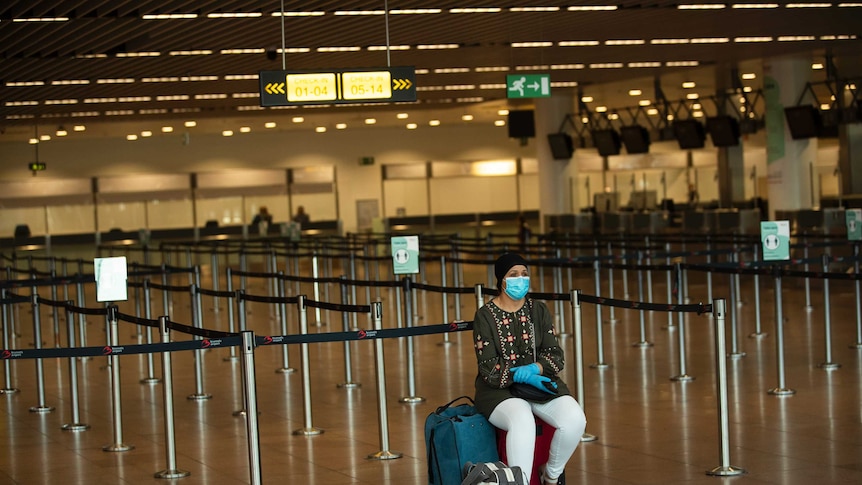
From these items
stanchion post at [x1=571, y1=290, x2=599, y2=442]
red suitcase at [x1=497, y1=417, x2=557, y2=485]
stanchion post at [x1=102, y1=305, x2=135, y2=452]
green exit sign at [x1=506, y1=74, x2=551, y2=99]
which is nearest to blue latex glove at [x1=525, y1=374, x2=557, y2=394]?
red suitcase at [x1=497, y1=417, x2=557, y2=485]

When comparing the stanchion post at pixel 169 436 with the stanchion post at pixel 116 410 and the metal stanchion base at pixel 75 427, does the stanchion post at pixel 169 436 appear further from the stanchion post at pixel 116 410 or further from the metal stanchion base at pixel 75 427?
the metal stanchion base at pixel 75 427

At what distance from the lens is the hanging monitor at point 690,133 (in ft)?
89.0

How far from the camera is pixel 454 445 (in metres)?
6.45

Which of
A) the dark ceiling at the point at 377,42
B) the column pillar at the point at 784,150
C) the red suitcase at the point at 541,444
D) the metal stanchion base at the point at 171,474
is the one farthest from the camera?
the column pillar at the point at 784,150

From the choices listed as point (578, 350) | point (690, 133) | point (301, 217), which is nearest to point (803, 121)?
point (690, 133)

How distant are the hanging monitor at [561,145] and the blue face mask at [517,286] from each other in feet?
72.9

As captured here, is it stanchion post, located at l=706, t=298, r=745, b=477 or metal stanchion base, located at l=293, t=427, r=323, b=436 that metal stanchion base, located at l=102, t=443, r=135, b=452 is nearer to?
metal stanchion base, located at l=293, t=427, r=323, b=436

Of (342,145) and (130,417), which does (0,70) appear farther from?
(342,145)

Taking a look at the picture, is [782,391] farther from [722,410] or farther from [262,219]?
[262,219]

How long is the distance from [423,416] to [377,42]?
838 centimetres

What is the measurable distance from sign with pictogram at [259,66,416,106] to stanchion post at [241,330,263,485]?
23.9ft

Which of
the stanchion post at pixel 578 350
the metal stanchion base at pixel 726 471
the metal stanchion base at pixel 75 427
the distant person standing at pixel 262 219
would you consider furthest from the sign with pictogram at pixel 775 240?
the distant person standing at pixel 262 219

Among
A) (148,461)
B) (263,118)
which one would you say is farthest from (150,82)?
(148,461)

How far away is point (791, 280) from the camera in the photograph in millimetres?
21266
